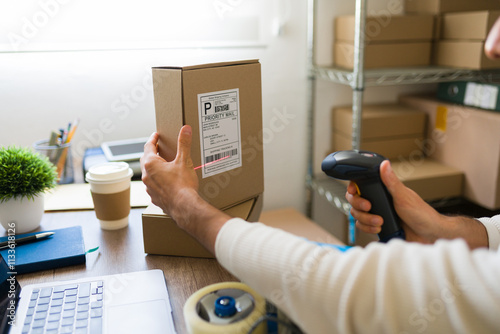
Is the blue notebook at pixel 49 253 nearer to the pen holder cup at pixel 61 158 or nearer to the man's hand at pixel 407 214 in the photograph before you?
the pen holder cup at pixel 61 158

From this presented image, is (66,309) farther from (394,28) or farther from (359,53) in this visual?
(394,28)

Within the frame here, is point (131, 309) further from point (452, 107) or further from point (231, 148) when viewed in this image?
point (452, 107)

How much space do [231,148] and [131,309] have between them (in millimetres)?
340

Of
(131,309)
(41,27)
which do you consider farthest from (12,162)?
(41,27)

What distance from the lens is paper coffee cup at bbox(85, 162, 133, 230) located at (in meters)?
0.94

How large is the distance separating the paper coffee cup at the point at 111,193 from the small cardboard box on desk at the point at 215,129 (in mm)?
131

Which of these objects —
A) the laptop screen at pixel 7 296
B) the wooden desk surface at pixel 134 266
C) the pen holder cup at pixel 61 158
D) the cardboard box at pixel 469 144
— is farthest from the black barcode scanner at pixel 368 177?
the cardboard box at pixel 469 144

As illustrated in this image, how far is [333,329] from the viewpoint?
0.56 meters

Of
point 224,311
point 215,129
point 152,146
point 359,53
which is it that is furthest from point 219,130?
point 359,53

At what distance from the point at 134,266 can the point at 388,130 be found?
1332 millimetres

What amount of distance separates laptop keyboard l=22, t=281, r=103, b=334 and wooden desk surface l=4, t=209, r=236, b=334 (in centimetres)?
6

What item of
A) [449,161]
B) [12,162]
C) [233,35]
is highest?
[233,35]

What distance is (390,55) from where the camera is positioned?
1.78m

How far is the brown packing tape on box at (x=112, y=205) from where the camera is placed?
0.95m
